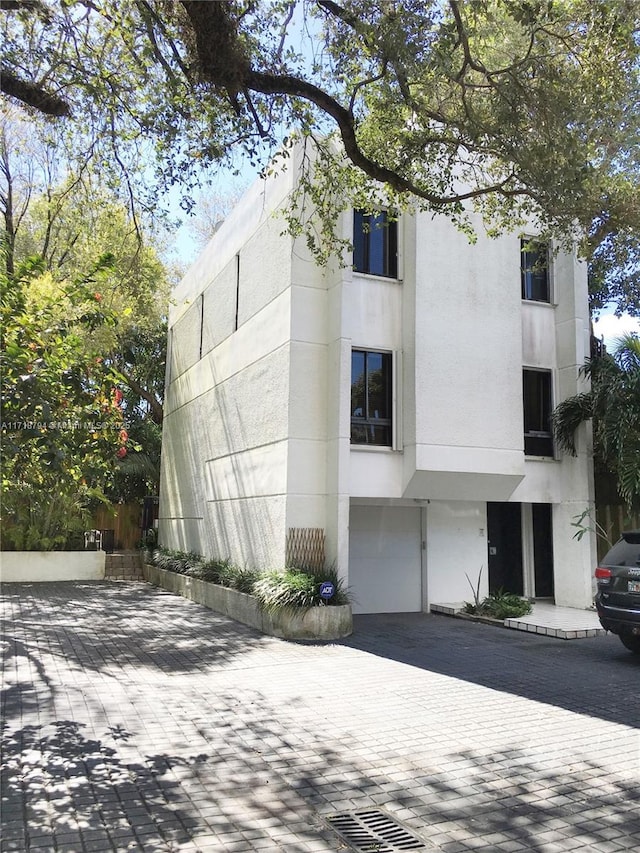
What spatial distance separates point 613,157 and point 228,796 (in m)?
11.7

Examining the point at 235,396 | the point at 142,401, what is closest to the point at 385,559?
the point at 235,396

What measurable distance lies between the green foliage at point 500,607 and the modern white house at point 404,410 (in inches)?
38.5

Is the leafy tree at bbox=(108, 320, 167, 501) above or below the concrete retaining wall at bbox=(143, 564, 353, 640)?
above

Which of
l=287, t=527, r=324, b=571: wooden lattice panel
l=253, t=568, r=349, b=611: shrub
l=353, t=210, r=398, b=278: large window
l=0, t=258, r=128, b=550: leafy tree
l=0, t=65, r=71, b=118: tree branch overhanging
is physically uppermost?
l=353, t=210, r=398, b=278: large window

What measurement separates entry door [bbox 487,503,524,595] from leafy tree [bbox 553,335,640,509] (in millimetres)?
2128

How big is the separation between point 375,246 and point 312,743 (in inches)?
362

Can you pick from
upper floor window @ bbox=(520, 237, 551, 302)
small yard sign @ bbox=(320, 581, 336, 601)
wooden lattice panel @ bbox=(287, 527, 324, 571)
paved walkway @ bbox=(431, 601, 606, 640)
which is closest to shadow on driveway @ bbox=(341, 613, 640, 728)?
paved walkway @ bbox=(431, 601, 606, 640)

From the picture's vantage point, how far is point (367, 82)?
309 inches

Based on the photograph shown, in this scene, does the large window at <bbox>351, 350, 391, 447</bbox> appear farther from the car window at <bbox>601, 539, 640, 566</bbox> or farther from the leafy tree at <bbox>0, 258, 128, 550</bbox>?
the leafy tree at <bbox>0, 258, 128, 550</bbox>

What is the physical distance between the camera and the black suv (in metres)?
8.57

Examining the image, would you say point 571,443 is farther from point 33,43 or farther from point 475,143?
point 33,43

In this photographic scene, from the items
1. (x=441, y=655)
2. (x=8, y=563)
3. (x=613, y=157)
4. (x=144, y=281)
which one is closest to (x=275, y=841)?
(x=441, y=655)

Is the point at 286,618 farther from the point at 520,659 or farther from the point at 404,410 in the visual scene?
the point at 404,410

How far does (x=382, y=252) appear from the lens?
12.7 m
